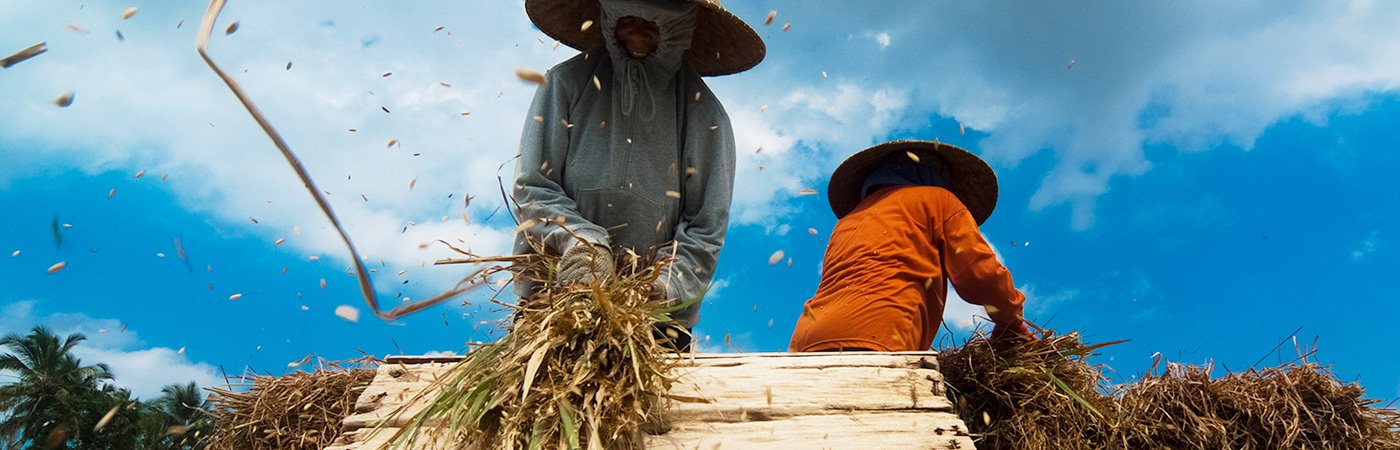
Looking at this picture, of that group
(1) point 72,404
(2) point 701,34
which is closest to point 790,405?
(2) point 701,34

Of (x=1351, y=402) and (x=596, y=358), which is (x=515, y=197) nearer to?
(x=596, y=358)

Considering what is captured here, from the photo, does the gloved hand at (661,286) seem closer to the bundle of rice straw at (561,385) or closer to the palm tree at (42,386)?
the bundle of rice straw at (561,385)

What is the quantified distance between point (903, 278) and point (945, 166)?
92 cm

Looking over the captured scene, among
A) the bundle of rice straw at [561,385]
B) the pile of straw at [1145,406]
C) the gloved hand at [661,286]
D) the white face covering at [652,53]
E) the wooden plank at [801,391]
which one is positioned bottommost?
the bundle of rice straw at [561,385]

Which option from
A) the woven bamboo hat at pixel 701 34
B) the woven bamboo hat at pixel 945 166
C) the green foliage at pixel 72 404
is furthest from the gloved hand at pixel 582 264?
the green foliage at pixel 72 404

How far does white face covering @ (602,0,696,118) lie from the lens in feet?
10.5

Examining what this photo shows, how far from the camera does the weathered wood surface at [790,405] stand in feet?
7.84

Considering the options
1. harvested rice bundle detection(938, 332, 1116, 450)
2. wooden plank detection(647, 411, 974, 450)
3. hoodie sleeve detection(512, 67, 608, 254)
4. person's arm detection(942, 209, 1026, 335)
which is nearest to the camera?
wooden plank detection(647, 411, 974, 450)

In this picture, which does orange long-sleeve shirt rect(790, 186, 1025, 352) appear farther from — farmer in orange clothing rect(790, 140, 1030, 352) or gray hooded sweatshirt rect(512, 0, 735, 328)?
gray hooded sweatshirt rect(512, 0, 735, 328)

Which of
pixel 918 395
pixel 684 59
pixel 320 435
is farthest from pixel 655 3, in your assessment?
pixel 320 435

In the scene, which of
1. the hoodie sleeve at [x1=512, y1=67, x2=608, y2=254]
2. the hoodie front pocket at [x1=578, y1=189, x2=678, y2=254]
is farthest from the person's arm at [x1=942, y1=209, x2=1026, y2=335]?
the hoodie sleeve at [x1=512, y1=67, x2=608, y2=254]

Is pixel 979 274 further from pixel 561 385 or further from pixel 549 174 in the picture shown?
pixel 561 385

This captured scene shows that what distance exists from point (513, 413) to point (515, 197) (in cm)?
117

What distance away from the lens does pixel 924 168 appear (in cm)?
425
